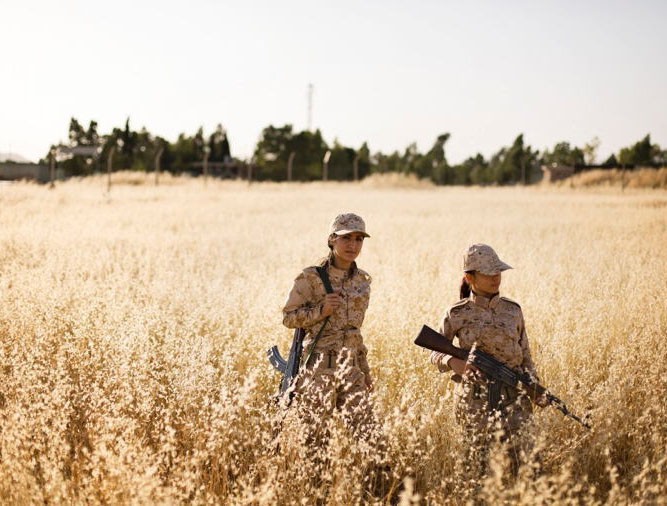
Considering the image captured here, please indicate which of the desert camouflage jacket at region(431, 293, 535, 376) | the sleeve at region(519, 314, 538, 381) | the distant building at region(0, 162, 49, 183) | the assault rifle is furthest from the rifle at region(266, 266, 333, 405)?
the distant building at region(0, 162, 49, 183)

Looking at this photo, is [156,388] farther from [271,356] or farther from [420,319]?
[420,319]

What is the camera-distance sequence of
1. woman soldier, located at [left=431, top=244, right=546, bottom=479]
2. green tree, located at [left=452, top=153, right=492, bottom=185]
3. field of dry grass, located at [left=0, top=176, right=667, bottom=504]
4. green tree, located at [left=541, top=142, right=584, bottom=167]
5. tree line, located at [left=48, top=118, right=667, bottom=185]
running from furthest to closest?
green tree, located at [left=541, top=142, right=584, bottom=167] < green tree, located at [left=452, top=153, right=492, bottom=185] < tree line, located at [left=48, top=118, right=667, bottom=185] < woman soldier, located at [left=431, top=244, right=546, bottom=479] < field of dry grass, located at [left=0, top=176, right=667, bottom=504]

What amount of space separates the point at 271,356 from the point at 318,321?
1.31 ft

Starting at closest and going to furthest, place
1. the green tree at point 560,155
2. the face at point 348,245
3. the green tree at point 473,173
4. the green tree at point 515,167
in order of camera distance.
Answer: the face at point 348,245
the green tree at point 515,167
the green tree at point 473,173
the green tree at point 560,155

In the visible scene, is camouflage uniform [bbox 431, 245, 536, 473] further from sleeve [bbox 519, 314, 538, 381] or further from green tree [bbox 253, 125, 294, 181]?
green tree [bbox 253, 125, 294, 181]

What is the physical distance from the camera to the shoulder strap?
3080 mm

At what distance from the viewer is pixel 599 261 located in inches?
332

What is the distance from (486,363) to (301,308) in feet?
3.39

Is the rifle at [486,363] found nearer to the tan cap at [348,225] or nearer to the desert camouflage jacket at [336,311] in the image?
the desert camouflage jacket at [336,311]

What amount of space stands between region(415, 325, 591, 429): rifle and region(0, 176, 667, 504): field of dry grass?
0.66ft

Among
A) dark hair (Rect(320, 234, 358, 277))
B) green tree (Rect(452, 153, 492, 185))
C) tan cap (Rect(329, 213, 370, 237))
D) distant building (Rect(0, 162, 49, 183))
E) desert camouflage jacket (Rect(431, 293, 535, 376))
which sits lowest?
desert camouflage jacket (Rect(431, 293, 535, 376))

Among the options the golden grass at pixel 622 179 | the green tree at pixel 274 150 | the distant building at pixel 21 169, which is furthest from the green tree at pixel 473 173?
the distant building at pixel 21 169

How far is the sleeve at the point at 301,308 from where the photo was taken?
3.03 m

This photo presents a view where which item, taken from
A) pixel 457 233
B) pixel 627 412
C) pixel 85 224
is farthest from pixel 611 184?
pixel 627 412
